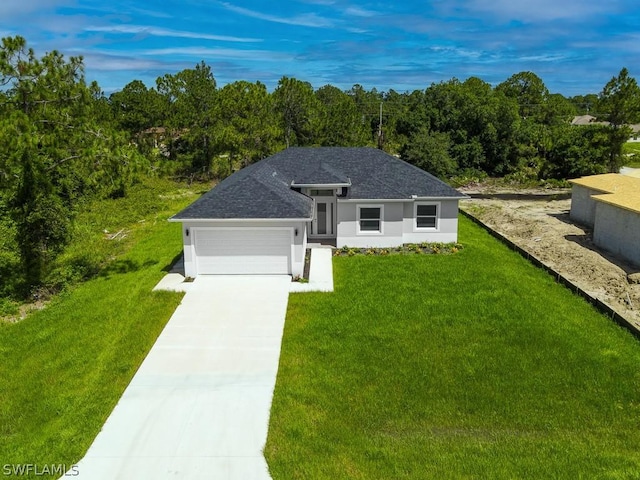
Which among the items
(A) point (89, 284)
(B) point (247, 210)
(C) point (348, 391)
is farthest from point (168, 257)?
→ (C) point (348, 391)

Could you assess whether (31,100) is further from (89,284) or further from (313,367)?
(313,367)

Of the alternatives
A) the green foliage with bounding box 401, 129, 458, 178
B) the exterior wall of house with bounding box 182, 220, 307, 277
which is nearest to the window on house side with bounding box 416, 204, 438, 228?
the exterior wall of house with bounding box 182, 220, 307, 277

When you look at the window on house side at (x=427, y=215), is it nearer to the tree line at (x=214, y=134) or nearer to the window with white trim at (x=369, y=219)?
the window with white trim at (x=369, y=219)

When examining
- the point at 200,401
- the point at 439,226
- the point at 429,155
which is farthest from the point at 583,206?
the point at 200,401
